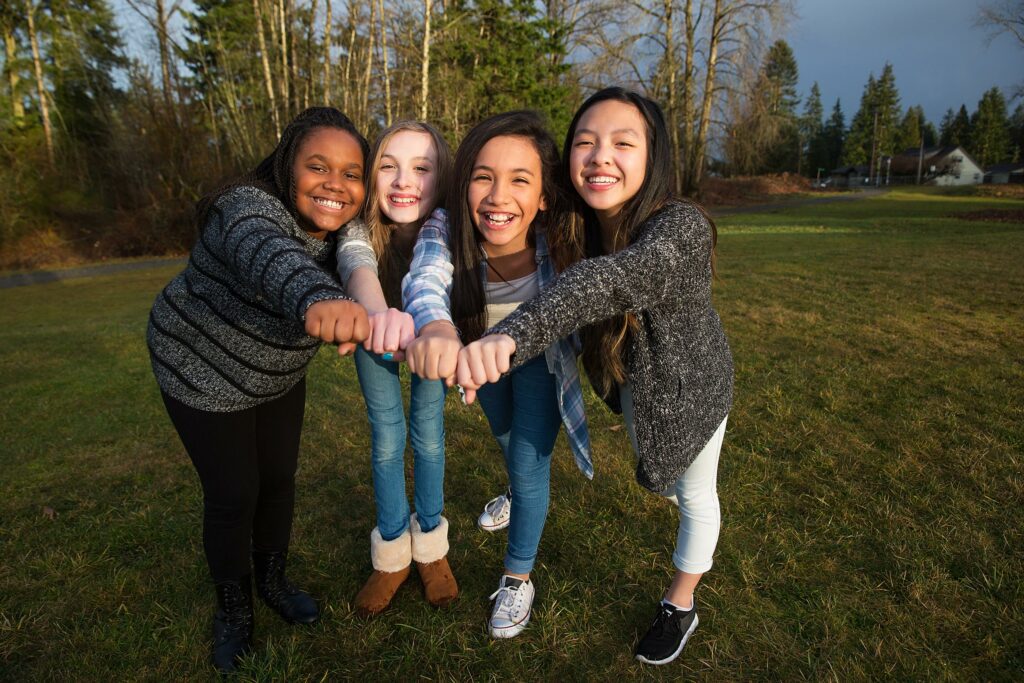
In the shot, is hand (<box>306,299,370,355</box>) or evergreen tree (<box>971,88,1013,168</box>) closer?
hand (<box>306,299,370,355</box>)

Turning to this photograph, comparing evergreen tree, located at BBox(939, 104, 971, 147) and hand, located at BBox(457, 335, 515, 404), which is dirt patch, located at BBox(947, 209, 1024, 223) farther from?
evergreen tree, located at BBox(939, 104, 971, 147)

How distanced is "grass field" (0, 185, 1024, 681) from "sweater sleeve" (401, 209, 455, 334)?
131 centimetres

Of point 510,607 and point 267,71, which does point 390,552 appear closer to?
point 510,607

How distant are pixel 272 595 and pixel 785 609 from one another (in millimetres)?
2096

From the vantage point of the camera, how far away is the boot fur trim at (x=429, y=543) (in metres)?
2.48

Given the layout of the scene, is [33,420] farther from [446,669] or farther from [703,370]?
[703,370]

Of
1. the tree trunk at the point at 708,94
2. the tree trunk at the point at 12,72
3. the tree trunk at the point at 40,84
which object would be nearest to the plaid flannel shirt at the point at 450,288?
the tree trunk at the point at 40,84

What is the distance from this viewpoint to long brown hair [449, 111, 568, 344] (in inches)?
78.7

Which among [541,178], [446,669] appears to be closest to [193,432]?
[446,669]

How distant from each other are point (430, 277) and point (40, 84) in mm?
28493

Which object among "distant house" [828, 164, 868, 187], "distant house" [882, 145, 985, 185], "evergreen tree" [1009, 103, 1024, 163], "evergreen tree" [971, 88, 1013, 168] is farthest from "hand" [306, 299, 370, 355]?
"evergreen tree" [1009, 103, 1024, 163]

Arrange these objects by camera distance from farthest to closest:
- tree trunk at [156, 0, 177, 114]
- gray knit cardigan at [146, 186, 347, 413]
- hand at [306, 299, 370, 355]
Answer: tree trunk at [156, 0, 177, 114]
gray knit cardigan at [146, 186, 347, 413]
hand at [306, 299, 370, 355]

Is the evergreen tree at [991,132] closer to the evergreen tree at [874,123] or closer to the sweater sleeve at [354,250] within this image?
the evergreen tree at [874,123]

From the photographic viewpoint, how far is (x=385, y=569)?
245cm
